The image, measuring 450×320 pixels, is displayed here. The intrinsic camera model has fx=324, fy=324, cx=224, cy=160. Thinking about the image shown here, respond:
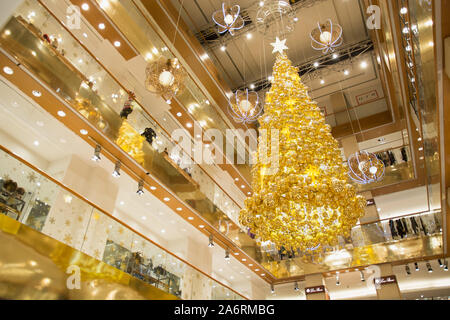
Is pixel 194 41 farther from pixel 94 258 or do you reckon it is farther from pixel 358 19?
pixel 94 258

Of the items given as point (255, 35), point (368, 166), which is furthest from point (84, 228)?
point (255, 35)

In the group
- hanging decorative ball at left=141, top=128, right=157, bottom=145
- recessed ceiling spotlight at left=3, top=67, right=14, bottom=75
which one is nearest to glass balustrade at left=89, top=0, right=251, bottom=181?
hanging decorative ball at left=141, top=128, right=157, bottom=145

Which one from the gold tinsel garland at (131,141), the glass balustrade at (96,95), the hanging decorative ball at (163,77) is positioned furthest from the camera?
the gold tinsel garland at (131,141)

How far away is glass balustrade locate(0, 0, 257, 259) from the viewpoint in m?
5.27

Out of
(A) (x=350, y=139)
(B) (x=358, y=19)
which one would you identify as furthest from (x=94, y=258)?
(A) (x=350, y=139)

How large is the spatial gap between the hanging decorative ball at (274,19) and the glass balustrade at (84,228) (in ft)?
14.3

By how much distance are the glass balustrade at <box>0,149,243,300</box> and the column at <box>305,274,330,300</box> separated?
525 cm

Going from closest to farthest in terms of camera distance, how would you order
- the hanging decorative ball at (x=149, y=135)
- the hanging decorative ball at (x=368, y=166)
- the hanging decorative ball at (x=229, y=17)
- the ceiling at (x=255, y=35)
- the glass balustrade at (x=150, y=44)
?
the hanging decorative ball at (x=229, y=17) < the glass balustrade at (x=150, y=44) < the hanging decorative ball at (x=149, y=135) < the hanging decorative ball at (x=368, y=166) < the ceiling at (x=255, y=35)

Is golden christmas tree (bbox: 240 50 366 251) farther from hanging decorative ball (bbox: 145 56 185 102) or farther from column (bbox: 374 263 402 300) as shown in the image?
column (bbox: 374 263 402 300)

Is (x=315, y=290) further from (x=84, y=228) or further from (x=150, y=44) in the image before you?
(x=150, y=44)

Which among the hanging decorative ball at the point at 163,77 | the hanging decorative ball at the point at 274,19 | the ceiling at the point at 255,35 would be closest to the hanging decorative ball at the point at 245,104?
the hanging decorative ball at the point at 274,19

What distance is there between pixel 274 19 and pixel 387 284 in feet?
27.7

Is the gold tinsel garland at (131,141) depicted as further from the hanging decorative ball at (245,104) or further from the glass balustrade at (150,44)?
the hanging decorative ball at (245,104)

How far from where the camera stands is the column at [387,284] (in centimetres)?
975
